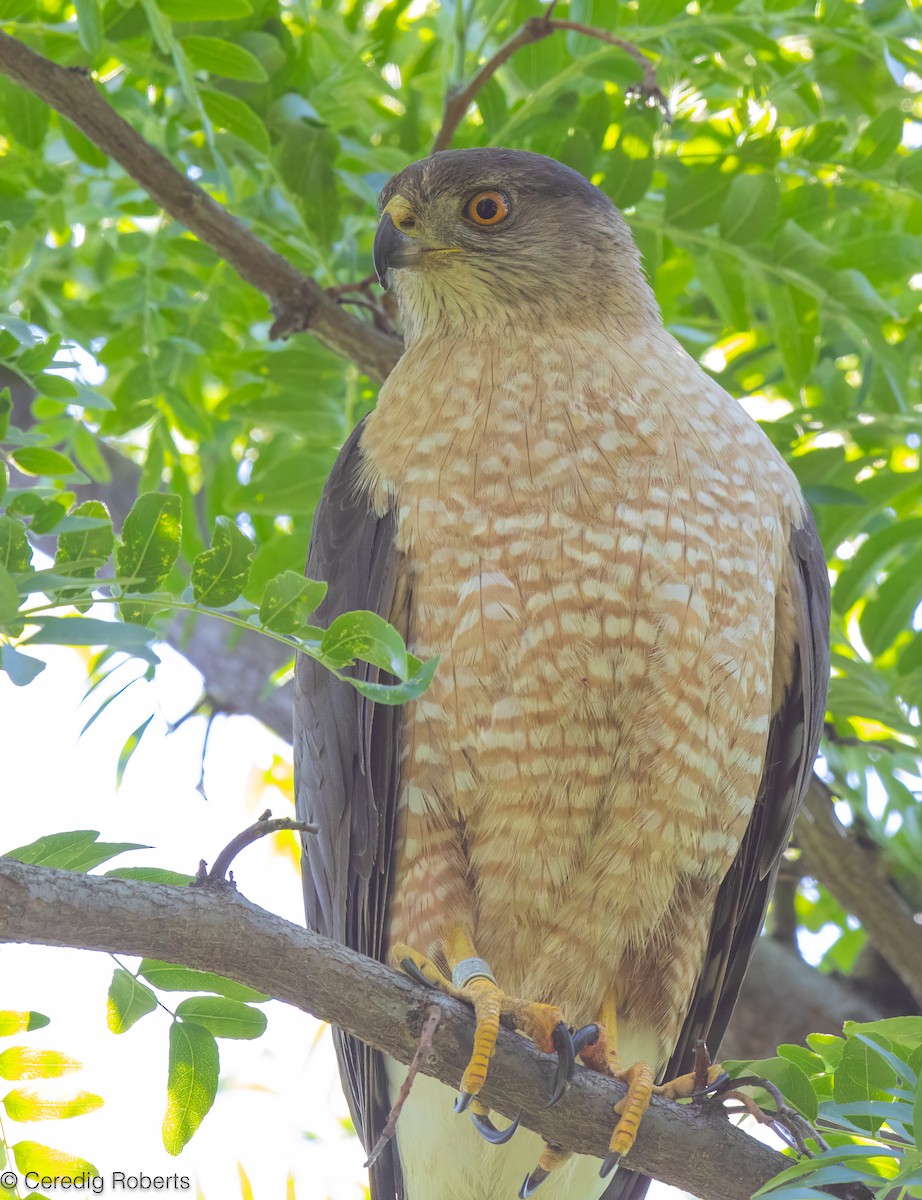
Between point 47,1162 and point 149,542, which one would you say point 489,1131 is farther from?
point 149,542

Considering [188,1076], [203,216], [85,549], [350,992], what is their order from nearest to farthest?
[85,549] → [350,992] → [188,1076] → [203,216]

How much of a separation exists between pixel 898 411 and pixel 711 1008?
187 cm

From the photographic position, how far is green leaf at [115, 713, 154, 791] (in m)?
2.55

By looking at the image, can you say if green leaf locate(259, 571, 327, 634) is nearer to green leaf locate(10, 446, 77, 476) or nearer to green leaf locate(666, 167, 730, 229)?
green leaf locate(10, 446, 77, 476)

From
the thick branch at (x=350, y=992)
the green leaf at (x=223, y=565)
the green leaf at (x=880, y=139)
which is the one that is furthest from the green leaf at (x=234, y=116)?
the thick branch at (x=350, y=992)

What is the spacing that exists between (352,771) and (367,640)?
128 cm

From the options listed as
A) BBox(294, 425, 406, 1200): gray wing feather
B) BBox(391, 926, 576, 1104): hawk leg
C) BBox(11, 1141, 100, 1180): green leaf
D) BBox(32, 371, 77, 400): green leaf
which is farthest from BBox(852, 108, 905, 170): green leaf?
BBox(11, 1141, 100, 1180): green leaf

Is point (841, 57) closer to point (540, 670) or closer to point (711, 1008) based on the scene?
point (540, 670)

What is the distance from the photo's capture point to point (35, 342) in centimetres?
307

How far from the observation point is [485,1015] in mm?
2777

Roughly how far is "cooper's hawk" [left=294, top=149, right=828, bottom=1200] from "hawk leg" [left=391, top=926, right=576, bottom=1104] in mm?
12

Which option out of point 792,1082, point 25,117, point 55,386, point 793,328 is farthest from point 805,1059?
point 25,117

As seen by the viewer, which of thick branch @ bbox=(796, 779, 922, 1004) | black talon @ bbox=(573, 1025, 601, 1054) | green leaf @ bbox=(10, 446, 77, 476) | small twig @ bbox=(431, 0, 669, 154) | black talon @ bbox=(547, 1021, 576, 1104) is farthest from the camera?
thick branch @ bbox=(796, 779, 922, 1004)

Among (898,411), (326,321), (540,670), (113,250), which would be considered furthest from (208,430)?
(898,411)
